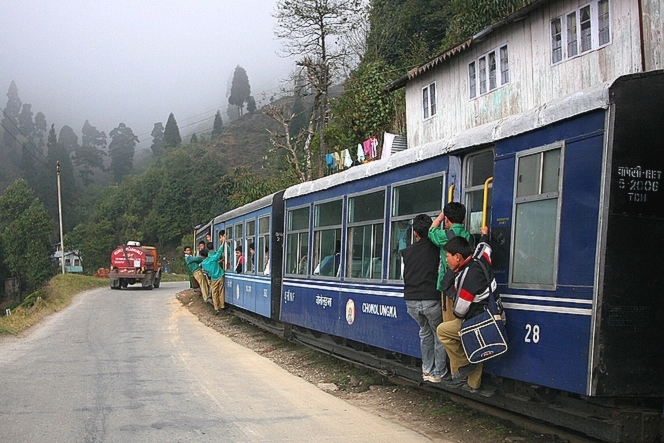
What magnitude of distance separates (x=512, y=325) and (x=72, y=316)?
18.7 m

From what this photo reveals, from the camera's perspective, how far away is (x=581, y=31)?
1455 centimetres

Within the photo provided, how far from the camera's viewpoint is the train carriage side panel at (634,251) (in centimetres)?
494

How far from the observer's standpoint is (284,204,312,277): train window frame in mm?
11672

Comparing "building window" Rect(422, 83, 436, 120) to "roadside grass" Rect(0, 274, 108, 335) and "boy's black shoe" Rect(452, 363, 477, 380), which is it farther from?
"boy's black shoe" Rect(452, 363, 477, 380)

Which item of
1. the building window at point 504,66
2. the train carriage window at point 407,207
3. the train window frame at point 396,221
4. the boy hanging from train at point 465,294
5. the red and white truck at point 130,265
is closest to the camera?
the boy hanging from train at point 465,294

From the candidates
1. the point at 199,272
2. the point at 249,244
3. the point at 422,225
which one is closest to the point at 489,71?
the point at 249,244

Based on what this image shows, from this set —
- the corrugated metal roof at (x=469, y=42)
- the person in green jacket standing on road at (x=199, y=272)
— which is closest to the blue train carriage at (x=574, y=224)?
the corrugated metal roof at (x=469, y=42)

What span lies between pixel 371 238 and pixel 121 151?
163454 millimetres

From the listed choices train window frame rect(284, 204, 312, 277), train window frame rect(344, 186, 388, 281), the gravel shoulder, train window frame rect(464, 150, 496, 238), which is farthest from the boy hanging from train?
train window frame rect(284, 204, 312, 277)

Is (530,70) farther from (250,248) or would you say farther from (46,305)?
(46,305)

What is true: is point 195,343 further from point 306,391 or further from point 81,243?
point 81,243

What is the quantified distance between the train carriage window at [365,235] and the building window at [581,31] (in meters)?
7.27

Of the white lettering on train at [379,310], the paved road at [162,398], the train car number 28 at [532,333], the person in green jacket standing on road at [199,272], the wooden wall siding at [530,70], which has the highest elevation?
the wooden wall siding at [530,70]

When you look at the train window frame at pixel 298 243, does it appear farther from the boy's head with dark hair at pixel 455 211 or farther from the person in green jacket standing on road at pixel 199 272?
the person in green jacket standing on road at pixel 199 272
